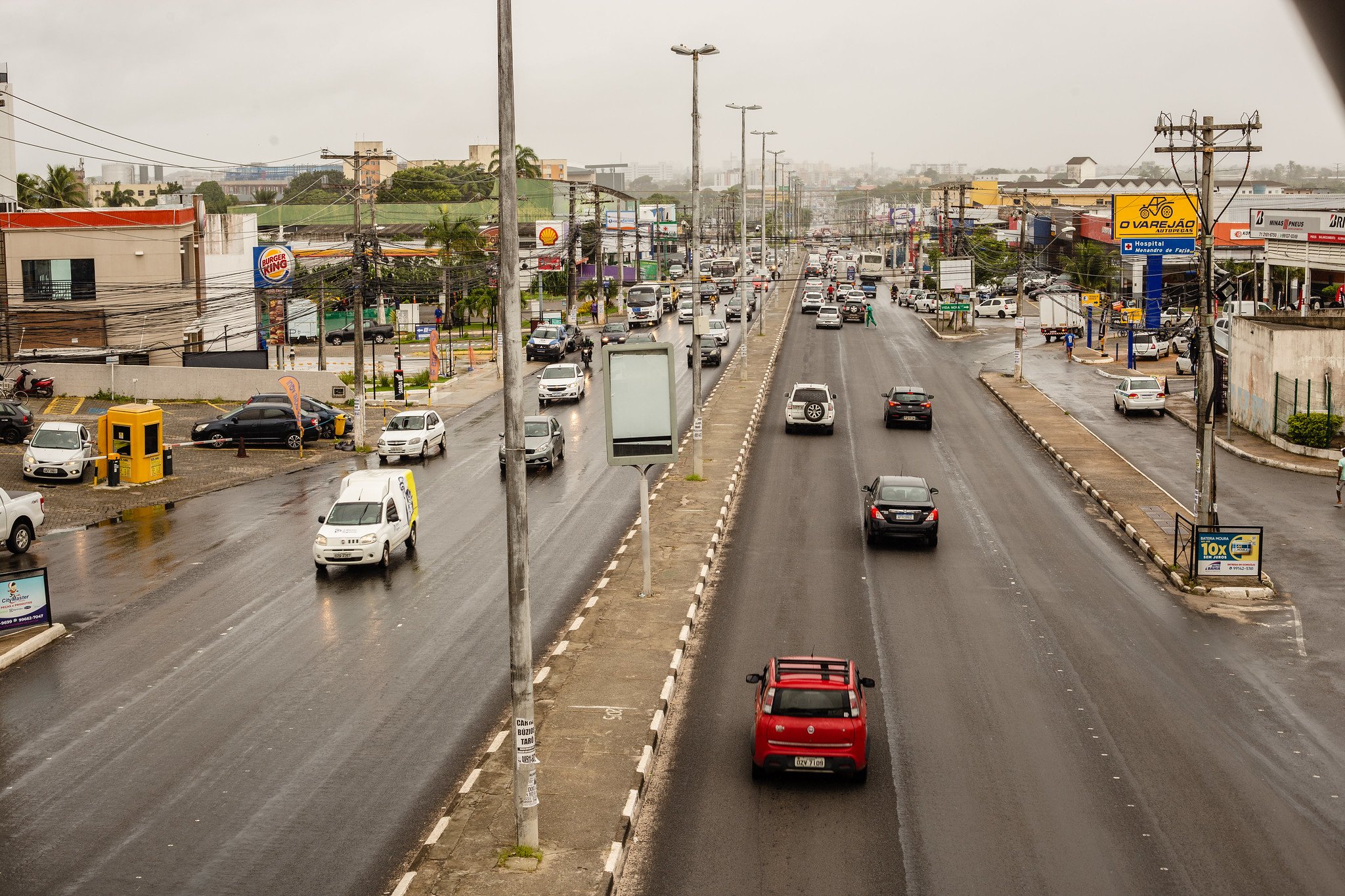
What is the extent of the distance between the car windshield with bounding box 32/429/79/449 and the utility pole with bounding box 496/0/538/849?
29.9 m

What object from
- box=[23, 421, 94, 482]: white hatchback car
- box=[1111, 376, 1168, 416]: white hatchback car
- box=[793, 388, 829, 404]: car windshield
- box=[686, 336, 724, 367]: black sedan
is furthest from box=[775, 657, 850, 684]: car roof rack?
box=[686, 336, 724, 367]: black sedan

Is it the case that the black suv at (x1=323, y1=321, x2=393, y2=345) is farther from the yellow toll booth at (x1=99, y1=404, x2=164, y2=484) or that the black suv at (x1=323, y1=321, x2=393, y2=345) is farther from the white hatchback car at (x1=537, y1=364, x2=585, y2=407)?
the yellow toll booth at (x1=99, y1=404, x2=164, y2=484)

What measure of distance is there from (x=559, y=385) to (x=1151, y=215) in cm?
3918

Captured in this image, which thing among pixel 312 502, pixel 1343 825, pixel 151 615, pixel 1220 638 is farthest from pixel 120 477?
pixel 1343 825

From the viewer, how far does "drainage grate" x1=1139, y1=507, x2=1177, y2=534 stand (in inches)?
1238

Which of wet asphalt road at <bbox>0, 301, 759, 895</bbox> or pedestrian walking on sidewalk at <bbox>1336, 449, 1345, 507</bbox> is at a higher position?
pedestrian walking on sidewalk at <bbox>1336, 449, 1345, 507</bbox>

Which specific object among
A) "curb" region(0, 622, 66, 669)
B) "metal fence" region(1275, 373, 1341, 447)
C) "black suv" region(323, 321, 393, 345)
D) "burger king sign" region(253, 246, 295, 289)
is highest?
"burger king sign" region(253, 246, 295, 289)

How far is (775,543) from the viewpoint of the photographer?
2995 cm

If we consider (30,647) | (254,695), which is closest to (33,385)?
(30,647)

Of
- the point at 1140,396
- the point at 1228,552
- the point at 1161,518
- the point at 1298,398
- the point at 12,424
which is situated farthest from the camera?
the point at 1140,396

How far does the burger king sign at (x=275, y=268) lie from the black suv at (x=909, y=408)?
1332 inches

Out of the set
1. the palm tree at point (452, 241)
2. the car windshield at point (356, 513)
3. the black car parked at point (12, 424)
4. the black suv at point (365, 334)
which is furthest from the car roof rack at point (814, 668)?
the palm tree at point (452, 241)

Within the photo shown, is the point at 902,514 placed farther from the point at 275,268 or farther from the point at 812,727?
the point at 275,268

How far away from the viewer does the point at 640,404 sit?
81.4 ft
